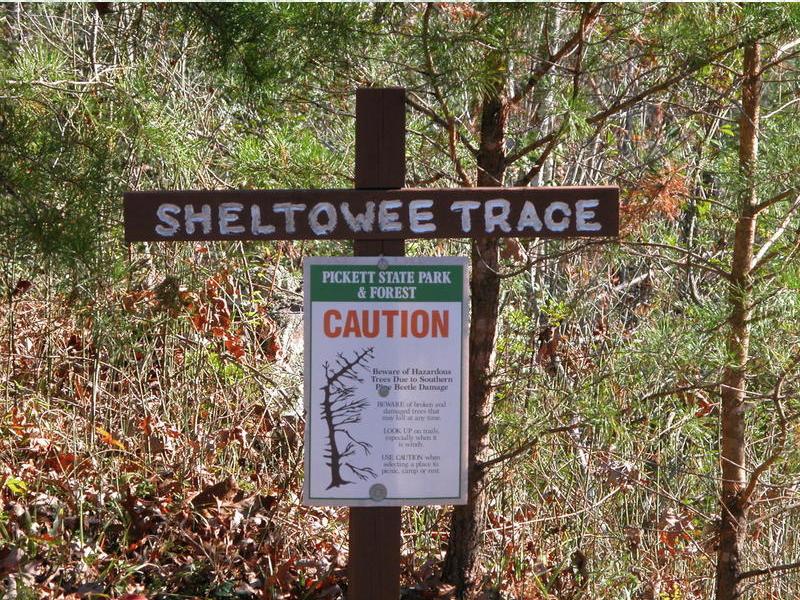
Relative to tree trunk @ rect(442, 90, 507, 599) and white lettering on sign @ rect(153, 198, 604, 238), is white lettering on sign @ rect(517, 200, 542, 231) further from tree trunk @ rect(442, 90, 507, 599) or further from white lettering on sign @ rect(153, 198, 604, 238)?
tree trunk @ rect(442, 90, 507, 599)

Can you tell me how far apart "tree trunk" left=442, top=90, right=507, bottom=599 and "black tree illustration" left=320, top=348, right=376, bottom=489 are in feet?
3.27

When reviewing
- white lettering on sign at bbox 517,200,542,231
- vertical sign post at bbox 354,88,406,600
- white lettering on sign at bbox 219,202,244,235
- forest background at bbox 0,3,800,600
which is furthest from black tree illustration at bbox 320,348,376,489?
forest background at bbox 0,3,800,600

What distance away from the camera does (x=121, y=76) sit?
4.20m

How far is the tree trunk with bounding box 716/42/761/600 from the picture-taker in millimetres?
3643

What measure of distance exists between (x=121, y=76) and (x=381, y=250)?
1.97 meters

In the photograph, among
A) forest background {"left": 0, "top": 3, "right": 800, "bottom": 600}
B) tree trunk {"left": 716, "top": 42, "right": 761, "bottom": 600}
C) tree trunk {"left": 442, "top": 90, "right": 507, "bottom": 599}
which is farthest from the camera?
tree trunk {"left": 442, "top": 90, "right": 507, "bottom": 599}

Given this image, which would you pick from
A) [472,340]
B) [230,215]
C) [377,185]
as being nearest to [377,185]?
[377,185]

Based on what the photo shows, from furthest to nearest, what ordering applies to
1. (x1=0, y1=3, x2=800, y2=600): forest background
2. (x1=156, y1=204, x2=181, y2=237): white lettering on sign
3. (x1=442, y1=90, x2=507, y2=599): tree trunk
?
(x1=442, y1=90, x2=507, y2=599): tree trunk < (x1=0, y1=3, x2=800, y2=600): forest background < (x1=156, y1=204, x2=181, y2=237): white lettering on sign

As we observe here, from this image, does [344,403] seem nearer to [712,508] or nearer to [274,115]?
[274,115]

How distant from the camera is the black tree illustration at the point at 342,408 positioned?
2.84 metres

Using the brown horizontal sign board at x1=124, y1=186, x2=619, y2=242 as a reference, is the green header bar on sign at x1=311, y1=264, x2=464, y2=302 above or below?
below

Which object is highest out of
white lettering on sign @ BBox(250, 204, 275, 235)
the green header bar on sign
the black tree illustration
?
white lettering on sign @ BBox(250, 204, 275, 235)

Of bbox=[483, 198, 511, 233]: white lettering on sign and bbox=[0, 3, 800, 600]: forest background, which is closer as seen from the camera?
bbox=[483, 198, 511, 233]: white lettering on sign

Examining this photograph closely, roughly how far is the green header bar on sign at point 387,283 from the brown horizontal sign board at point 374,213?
101mm
